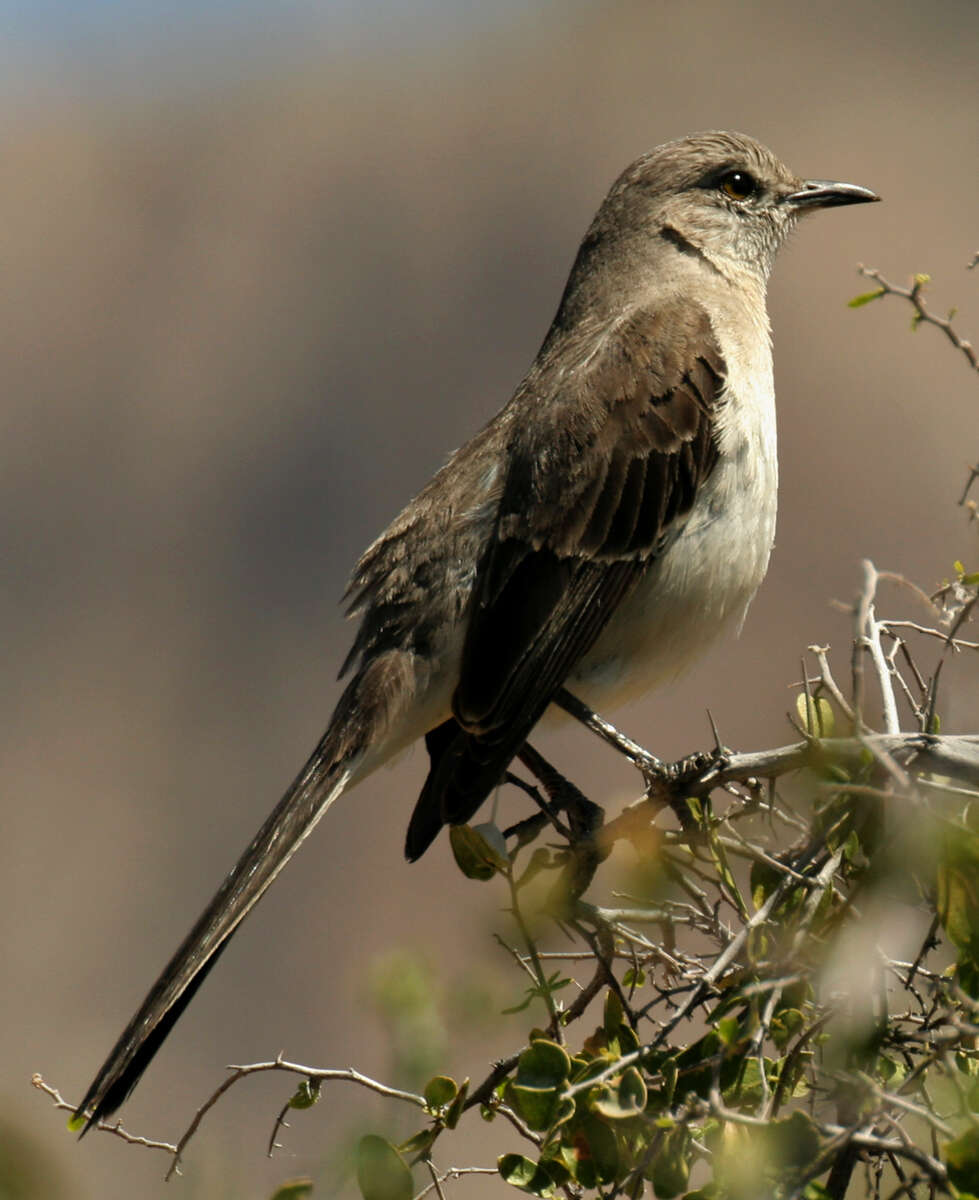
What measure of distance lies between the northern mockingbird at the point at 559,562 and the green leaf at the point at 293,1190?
5.21 feet

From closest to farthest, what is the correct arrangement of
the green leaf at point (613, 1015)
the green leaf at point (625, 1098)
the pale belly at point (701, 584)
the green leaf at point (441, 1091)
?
the green leaf at point (625, 1098) < the green leaf at point (441, 1091) < the green leaf at point (613, 1015) < the pale belly at point (701, 584)

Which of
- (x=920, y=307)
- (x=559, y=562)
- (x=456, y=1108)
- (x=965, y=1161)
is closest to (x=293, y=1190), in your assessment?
(x=456, y=1108)

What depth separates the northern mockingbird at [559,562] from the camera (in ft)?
14.1

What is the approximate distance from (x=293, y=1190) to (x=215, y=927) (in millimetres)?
1498

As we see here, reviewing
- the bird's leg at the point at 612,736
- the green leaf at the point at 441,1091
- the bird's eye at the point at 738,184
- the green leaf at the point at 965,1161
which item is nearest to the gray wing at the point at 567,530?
the bird's leg at the point at 612,736

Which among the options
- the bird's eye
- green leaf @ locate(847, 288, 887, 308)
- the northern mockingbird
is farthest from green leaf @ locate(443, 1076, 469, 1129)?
the bird's eye

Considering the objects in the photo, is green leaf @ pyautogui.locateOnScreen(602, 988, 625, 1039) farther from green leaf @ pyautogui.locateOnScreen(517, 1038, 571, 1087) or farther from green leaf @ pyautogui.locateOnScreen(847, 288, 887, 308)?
green leaf @ pyautogui.locateOnScreen(847, 288, 887, 308)

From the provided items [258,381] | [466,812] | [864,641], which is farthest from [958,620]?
[258,381]

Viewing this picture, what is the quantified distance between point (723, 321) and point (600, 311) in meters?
0.46

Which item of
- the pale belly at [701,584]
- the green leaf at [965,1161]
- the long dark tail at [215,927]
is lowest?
the long dark tail at [215,927]

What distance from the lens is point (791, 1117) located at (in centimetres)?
210

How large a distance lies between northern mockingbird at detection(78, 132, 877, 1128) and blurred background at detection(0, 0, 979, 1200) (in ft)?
41.7

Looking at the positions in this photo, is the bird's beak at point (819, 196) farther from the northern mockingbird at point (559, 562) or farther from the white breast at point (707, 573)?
the white breast at point (707, 573)

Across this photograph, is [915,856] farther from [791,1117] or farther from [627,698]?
[627,698]
